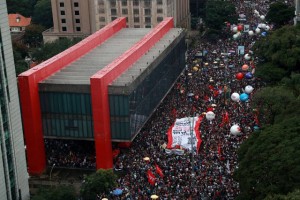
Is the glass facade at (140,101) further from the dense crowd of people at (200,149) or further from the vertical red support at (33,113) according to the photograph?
the vertical red support at (33,113)

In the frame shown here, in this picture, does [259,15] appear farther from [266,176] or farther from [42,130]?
[266,176]

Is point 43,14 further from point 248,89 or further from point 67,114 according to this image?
point 67,114

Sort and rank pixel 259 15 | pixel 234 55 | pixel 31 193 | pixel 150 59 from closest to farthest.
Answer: pixel 31 193 → pixel 150 59 → pixel 234 55 → pixel 259 15

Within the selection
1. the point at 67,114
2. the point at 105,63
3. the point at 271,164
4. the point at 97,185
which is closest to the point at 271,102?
the point at 271,164

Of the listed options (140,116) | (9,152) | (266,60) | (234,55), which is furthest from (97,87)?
(234,55)

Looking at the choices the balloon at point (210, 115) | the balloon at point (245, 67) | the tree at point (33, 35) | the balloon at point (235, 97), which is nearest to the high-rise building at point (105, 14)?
the tree at point (33, 35)

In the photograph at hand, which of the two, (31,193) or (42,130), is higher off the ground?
(42,130)
